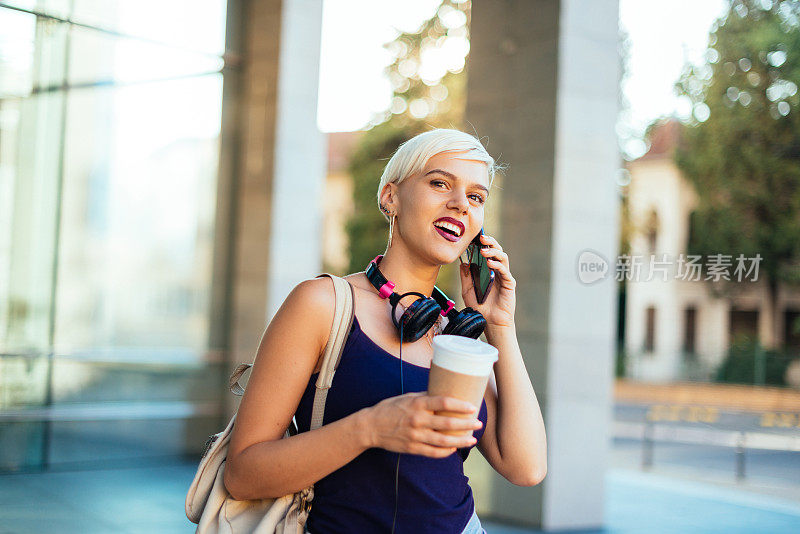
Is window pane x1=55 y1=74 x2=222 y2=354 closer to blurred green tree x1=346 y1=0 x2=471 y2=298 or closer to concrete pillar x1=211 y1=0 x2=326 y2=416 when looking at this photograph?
concrete pillar x1=211 y1=0 x2=326 y2=416

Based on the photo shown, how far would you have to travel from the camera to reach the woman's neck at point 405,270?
2137mm

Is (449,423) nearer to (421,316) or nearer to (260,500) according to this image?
(421,316)

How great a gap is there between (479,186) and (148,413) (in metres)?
8.02

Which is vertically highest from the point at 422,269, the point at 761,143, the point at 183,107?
the point at 761,143

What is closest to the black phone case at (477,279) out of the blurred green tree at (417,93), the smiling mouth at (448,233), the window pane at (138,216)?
the smiling mouth at (448,233)

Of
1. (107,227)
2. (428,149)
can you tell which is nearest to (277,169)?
(107,227)

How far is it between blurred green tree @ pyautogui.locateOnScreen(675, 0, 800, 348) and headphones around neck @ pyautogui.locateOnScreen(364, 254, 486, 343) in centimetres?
1484

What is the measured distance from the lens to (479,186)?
2.11m

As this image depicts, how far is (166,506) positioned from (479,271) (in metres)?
5.66

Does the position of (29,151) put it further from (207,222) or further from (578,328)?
(578,328)

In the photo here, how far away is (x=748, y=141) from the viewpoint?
22.0 meters

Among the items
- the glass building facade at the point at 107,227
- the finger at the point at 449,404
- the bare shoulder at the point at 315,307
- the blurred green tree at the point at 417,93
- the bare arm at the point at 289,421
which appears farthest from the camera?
the blurred green tree at the point at 417,93

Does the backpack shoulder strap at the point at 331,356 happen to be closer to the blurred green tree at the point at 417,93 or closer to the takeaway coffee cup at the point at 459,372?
the takeaway coffee cup at the point at 459,372

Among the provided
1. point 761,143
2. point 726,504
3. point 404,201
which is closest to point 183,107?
point 726,504
